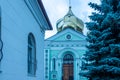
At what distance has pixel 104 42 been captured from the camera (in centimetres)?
1159

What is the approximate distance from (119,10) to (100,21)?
0.86 m

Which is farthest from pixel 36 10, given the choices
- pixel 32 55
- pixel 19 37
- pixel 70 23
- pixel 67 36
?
pixel 70 23

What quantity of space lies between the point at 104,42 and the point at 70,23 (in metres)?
28.9

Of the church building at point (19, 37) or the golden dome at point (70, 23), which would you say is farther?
the golden dome at point (70, 23)

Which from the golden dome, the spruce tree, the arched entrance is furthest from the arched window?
the golden dome

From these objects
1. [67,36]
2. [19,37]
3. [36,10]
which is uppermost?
[67,36]

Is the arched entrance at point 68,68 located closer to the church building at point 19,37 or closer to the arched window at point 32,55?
the church building at point 19,37

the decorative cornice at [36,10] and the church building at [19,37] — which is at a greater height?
the decorative cornice at [36,10]

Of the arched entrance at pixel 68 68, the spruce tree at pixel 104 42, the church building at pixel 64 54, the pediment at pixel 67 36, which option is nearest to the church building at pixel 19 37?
the spruce tree at pixel 104 42

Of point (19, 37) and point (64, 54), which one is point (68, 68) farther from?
point (19, 37)

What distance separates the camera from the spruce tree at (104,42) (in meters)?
11.1

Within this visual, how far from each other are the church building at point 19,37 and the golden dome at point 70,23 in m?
28.7

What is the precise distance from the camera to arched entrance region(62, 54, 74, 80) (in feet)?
121

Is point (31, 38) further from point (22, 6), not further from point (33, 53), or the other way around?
point (22, 6)
